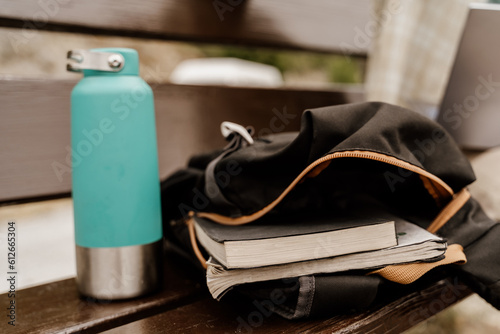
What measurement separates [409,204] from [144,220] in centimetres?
42

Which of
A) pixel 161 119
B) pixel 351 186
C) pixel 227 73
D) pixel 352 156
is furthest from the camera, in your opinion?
pixel 227 73

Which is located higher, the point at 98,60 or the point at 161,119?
the point at 98,60

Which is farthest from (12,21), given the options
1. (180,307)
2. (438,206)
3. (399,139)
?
(438,206)

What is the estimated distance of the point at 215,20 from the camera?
959mm

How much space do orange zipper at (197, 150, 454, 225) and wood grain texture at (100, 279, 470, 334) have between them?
0.12 metres

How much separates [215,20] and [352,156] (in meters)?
0.62

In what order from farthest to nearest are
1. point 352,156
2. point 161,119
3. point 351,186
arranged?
point 161,119 < point 351,186 < point 352,156

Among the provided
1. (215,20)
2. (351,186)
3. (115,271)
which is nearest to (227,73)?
(215,20)

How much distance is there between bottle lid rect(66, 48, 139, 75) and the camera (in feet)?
1.72

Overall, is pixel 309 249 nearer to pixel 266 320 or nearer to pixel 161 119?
pixel 266 320

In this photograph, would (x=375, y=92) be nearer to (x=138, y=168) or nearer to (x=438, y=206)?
(x=438, y=206)

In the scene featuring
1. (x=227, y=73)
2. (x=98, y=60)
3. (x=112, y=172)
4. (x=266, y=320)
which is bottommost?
(x=227, y=73)

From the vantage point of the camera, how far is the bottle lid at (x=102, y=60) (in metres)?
0.52

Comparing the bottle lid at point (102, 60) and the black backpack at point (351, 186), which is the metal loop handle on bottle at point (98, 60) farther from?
the black backpack at point (351, 186)
